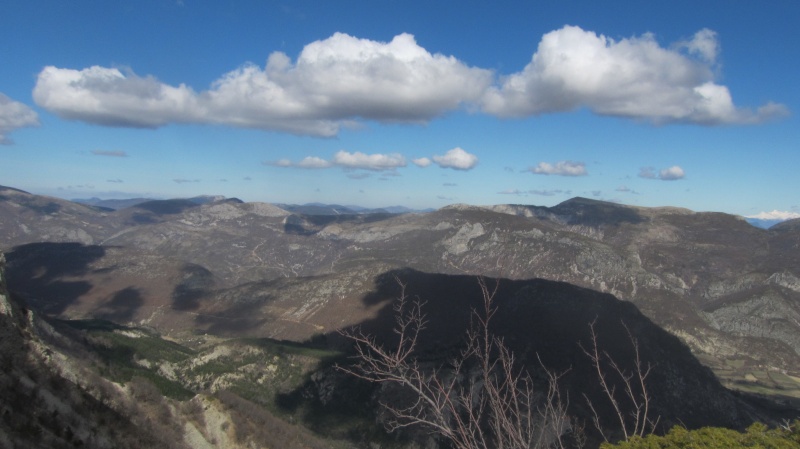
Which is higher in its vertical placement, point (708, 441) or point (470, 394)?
point (470, 394)

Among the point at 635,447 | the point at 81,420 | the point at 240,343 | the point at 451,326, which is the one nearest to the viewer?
the point at 635,447

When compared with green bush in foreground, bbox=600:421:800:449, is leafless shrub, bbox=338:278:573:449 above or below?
above

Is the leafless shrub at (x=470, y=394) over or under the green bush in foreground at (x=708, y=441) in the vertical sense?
over

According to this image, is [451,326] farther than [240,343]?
Yes

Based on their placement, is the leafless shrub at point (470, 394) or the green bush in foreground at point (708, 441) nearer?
the leafless shrub at point (470, 394)

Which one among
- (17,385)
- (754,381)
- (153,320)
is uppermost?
(17,385)

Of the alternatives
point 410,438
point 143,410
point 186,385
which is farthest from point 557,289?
point 143,410

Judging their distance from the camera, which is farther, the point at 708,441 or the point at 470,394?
the point at 708,441

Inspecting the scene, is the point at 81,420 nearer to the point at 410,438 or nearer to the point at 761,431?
the point at 761,431

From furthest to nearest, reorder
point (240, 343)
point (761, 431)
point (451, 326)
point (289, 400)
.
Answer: point (451, 326), point (240, 343), point (289, 400), point (761, 431)

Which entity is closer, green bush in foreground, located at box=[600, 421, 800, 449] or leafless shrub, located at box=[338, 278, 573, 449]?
leafless shrub, located at box=[338, 278, 573, 449]

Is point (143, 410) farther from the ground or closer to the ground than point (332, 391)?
farther from the ground
